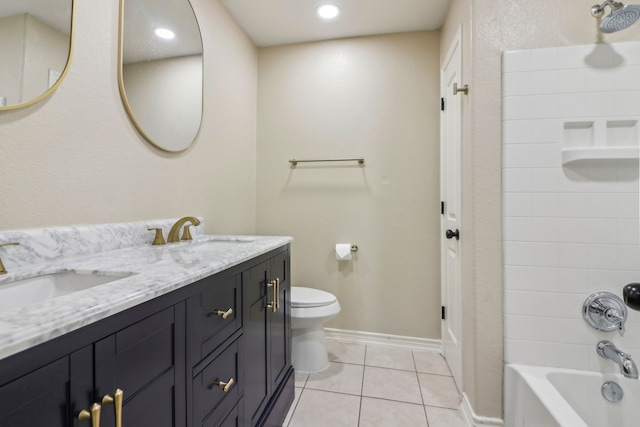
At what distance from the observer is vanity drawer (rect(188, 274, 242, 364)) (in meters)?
0.81

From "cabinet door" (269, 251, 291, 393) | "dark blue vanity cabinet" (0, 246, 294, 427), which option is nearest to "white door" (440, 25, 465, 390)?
"cabinet door" (269, 251, 291, 393)

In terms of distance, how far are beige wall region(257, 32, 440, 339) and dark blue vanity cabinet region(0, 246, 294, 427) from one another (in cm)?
106

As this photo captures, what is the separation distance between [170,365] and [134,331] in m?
0.16

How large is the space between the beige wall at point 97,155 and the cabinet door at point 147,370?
609 mm

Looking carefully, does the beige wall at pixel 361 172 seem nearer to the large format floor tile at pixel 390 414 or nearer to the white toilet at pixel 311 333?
the white toilet at pixel 311 333

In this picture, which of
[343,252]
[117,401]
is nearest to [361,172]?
[343,252]

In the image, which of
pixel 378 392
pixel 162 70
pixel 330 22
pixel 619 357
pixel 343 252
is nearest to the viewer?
pixel 619 357

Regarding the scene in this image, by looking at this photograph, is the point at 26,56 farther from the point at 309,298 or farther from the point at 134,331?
the point at 309,298

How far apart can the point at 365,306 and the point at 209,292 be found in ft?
5.53

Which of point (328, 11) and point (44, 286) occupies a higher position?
point (328, 11)

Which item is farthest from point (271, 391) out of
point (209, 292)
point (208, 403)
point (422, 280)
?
point (422, 280)

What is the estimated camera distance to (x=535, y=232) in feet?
4.53

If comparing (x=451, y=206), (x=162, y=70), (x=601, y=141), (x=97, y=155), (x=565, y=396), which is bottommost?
(x=565, y=396)

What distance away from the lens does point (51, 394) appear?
46 cm
